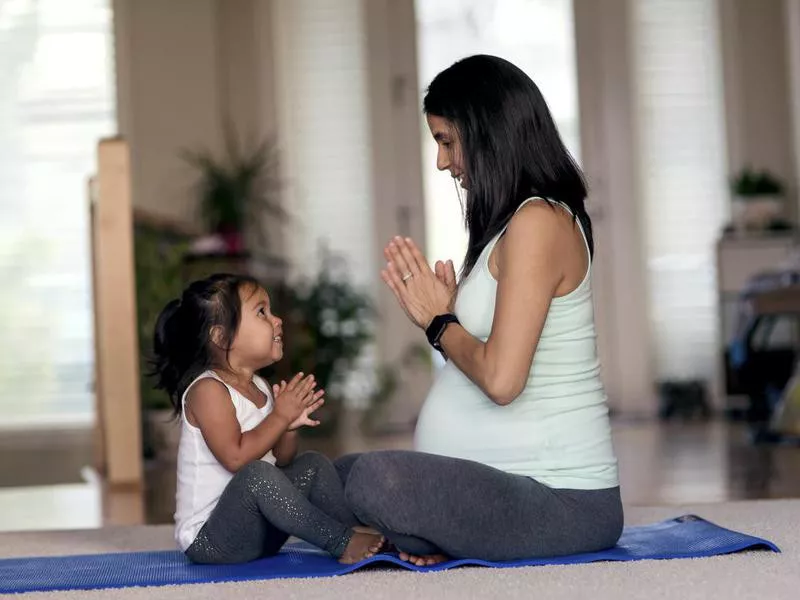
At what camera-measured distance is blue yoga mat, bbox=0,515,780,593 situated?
197 centimetres

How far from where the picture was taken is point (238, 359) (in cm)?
223

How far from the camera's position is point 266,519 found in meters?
2.07

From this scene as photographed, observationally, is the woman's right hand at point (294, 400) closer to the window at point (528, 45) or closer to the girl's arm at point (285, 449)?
the girl's arm at point (285, 449)

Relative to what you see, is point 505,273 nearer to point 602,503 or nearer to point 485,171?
point 485,171

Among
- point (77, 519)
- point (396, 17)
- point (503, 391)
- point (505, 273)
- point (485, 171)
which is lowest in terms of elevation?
point (77, 519)

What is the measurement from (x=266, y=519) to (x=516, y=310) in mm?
566

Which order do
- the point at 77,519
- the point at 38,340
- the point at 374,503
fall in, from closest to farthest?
the point at 374,503 → the point at 77,519 → the point at 38,340

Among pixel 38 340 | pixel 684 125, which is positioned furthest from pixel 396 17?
pixel 38 340

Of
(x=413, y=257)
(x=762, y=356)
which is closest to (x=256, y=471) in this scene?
(x=413, y=257)

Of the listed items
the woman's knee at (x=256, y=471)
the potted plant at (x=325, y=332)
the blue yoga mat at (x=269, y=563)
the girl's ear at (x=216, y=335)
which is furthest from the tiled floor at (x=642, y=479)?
the woman's knee at (x=256, y=471)

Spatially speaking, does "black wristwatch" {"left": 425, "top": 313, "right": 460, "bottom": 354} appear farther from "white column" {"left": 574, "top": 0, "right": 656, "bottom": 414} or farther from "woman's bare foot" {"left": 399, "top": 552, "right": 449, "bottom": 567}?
"white column" {"left": 574, "top": 0, "right": 656, "bottom": 414}

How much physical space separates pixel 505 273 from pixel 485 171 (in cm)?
18

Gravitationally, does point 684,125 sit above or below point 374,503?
above

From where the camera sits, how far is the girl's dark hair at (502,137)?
6.43 ft
